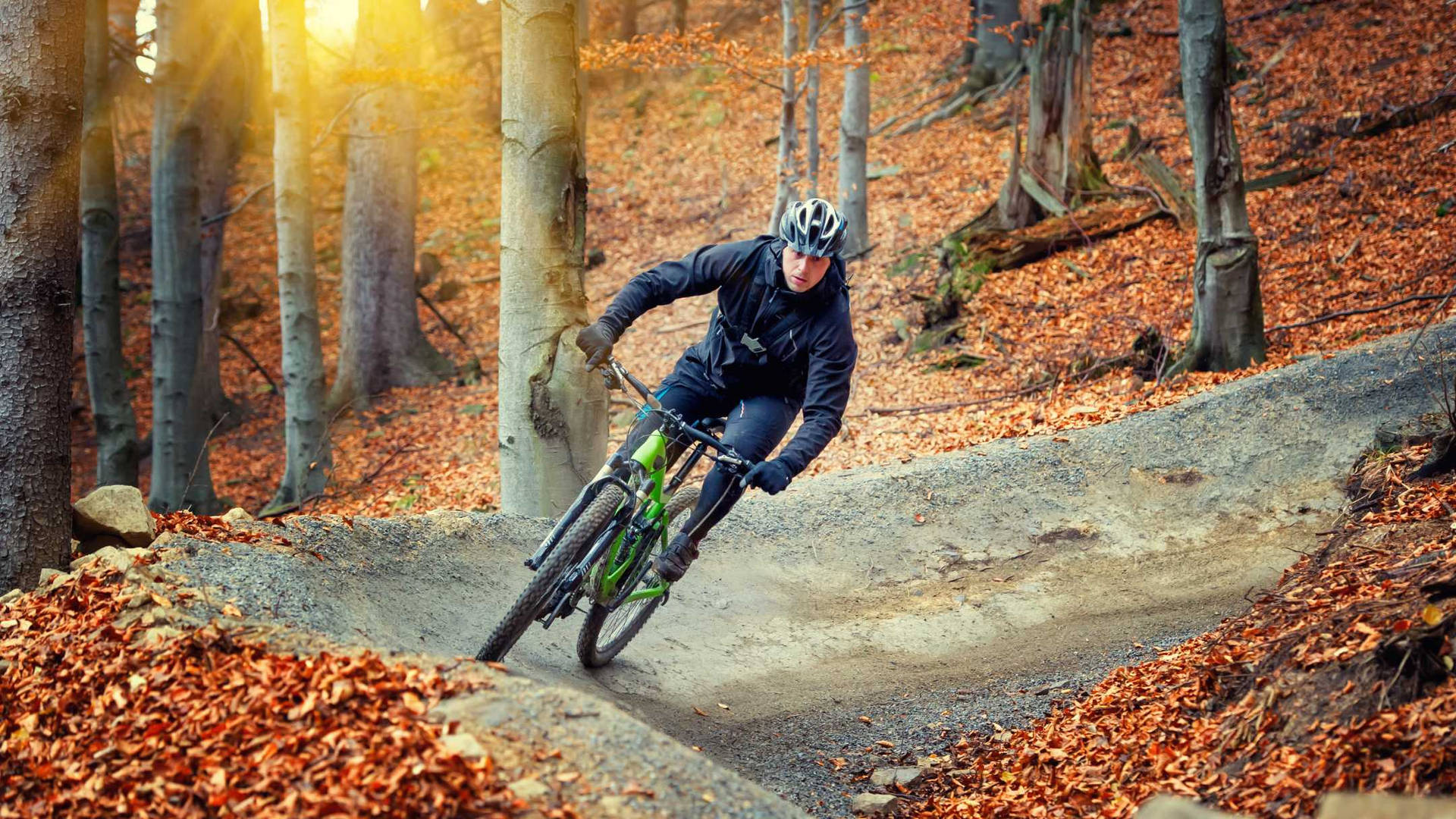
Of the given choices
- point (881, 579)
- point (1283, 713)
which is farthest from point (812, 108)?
point (1283, 713)

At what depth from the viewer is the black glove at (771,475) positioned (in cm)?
529

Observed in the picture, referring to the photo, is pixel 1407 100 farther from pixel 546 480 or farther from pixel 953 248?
pixel 546 480

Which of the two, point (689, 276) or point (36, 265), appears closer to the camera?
point (36, 265)

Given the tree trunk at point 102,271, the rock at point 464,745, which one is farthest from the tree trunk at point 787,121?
the rock at point 464,745

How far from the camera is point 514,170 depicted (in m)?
7.51

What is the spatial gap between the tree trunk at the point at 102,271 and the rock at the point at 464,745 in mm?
9883

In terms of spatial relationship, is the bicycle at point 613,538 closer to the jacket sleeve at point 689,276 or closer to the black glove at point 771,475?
the black glove at point 771,475

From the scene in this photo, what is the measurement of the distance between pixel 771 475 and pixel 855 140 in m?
11.4

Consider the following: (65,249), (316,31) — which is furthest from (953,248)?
(316,31)

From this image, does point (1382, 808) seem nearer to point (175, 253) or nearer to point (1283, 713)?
point (1283, 713)

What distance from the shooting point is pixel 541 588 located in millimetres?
5039

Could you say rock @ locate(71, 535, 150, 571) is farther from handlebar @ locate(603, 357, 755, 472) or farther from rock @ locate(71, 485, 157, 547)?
handlebar @ locate(603, 357, 755, 472)

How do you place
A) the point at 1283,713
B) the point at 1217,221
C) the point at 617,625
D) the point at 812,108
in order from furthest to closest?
1. the point at 812,108
2. the point at 1217,221
3. the point at 617,625
4. the point at 1283,713

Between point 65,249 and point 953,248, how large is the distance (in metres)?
11.6
